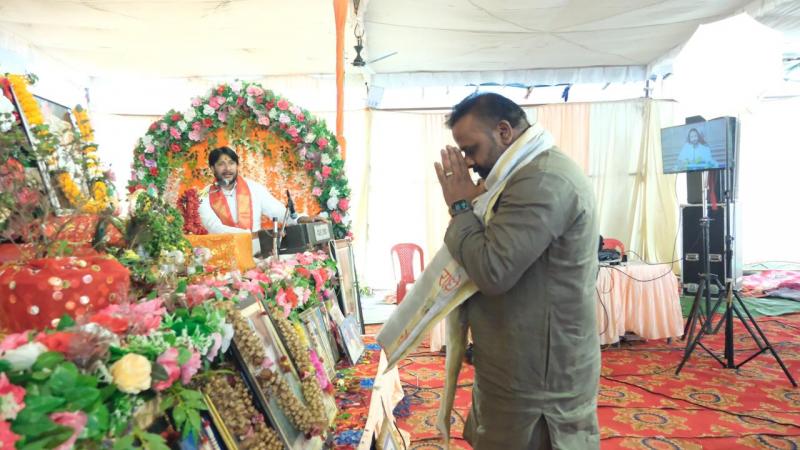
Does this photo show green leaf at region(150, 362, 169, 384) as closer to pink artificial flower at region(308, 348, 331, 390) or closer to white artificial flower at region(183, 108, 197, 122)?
pink artificial flower at region(308, 348, 331, 390)

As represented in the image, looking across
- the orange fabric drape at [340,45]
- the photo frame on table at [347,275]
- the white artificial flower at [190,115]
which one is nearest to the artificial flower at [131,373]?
the photo frame on table at [347,275]

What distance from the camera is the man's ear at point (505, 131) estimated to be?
1.41m

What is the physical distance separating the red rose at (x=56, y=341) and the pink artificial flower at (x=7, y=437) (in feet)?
0.56

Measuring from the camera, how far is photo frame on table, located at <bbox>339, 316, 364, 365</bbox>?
2.49m

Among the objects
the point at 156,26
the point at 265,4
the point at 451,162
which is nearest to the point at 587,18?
the point at 265,4

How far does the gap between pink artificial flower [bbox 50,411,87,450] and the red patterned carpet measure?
262 centimetres

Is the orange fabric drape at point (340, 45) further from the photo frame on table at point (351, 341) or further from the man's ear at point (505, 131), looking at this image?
the man's ear at point (505, 131)

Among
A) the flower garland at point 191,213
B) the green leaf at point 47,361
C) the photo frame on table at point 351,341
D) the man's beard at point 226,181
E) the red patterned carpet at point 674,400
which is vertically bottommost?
the red patterned carpet at point 674,400

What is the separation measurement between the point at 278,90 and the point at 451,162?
7.59 meters

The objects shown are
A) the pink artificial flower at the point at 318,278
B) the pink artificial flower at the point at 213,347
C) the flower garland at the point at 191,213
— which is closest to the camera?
the pink artificial flower at the point at 213,347

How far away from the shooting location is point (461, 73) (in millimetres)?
8672

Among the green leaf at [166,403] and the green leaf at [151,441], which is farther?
the green leaf at [166,403]

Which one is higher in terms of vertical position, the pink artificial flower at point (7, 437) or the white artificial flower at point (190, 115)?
the white artificial flower at point (190, 115)

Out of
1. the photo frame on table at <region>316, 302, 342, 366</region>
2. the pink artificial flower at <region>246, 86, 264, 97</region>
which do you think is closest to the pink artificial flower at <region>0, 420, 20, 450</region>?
the photo frame on table at <region>316, 302, 342, 366</region>
